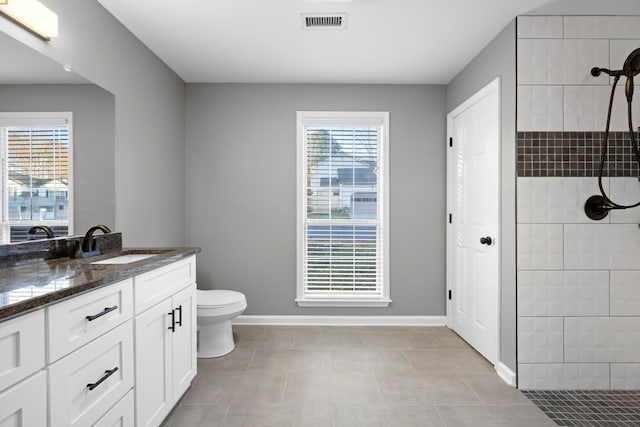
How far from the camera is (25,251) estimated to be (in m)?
1.80

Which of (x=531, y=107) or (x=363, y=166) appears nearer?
(x=531, y=107)

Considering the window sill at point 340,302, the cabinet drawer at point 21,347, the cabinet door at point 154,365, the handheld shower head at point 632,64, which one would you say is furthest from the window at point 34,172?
the handheld shower head at point 632,64

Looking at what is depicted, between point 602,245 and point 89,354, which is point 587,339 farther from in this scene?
point 89,354

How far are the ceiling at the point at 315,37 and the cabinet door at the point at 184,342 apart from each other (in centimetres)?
179

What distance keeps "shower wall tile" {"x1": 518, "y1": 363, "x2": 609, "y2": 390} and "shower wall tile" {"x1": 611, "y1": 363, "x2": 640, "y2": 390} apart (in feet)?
0.16

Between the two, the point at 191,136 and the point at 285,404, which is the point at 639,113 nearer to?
the point at 285,404

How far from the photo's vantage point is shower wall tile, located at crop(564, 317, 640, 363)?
2.43 m

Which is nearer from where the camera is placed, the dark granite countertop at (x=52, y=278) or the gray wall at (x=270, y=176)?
the dark granite countertop at (x=52, y=278)

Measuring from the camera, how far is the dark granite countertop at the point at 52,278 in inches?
41.6

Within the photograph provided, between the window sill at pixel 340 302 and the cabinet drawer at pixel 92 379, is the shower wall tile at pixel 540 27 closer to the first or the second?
the window sill at pixel 340 302

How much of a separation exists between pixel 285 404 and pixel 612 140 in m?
2.67

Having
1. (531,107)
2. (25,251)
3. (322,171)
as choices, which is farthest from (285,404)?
(531,107)

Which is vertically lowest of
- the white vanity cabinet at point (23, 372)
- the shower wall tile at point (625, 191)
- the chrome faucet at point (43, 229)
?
the white vanity cabinet at point (23, 372)

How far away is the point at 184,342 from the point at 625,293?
2.82 meters
